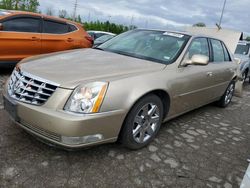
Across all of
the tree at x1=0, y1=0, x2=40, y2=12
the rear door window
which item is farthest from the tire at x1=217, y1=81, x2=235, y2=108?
the tree at x1=0, y1=0, x2=40, y2=12

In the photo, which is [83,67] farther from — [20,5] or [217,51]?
[20,5]

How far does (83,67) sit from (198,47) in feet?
6.96

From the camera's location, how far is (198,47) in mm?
4090

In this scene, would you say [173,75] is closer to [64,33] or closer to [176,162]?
[176,162]

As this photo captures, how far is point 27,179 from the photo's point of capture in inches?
92.4

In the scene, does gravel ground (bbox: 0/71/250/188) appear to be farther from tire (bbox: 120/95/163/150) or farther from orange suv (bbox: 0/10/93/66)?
orange suv (bbox: 0/10/93/66)

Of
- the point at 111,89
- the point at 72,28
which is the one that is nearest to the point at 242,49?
the point at 72,28

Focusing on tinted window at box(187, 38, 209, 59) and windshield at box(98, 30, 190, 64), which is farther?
tinted window at box(187, 38, 209, 59)

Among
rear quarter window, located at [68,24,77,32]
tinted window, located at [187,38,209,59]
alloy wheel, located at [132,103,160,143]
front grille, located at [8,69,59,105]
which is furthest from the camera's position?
rear quarter window, located at [68,24,77,32]

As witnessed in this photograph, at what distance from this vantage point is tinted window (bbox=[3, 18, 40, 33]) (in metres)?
5.48

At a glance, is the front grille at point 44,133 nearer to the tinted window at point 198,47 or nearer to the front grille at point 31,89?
the front grille at point 31,89

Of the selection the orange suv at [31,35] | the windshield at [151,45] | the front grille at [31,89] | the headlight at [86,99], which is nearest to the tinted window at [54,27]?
the orange suv at [31,35]

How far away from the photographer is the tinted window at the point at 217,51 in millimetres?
4661

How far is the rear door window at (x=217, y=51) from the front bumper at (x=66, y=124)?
2.79 metres
